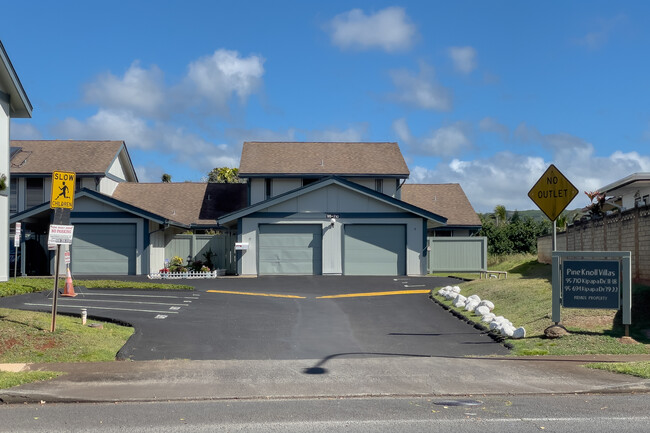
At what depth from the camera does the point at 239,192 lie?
41.7 meters

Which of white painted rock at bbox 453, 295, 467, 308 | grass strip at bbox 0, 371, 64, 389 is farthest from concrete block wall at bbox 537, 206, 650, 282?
grass strip at bbox 0, 371, 64, 389

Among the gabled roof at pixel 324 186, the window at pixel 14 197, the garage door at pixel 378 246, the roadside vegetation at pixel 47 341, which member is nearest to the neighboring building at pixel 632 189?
the gabled roof at pixel 324 186

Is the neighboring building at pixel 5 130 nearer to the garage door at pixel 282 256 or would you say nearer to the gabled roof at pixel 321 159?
the garage door at pixel 282 256

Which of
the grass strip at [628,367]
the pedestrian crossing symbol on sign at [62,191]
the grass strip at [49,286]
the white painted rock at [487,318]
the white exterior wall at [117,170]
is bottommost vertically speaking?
the grass strip at [628,367]

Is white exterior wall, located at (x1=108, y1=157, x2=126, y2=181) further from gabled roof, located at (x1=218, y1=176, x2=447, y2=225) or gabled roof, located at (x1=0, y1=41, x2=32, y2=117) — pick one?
gabled roof, located at (x1=0, y1=41, x2=32, y2=117)

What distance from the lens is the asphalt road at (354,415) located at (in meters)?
7.55

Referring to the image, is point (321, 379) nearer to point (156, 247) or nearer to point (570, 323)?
point (570, 323)

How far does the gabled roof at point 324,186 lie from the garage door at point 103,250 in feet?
15.3

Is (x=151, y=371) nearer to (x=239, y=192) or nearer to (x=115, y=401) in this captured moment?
(x=115, y=401)

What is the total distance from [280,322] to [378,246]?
614 inches

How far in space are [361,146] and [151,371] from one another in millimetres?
31478

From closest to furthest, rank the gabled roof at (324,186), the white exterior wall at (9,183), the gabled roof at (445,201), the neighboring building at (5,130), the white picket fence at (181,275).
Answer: the neighboring building at (5,130) → the white exterior wall at (9,183) → the white picket fence at (181,275) → the gabled roof at (324,186) → the gabled roof at (445,201)

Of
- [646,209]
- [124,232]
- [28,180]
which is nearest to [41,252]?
[124,232]

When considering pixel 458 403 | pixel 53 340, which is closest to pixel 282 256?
pixel 53 340
